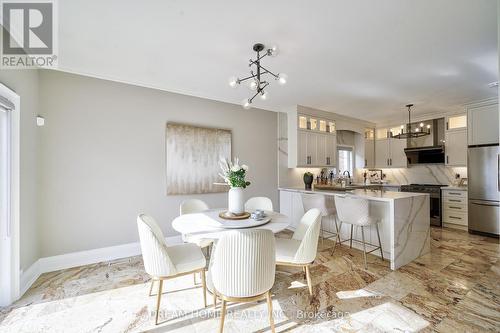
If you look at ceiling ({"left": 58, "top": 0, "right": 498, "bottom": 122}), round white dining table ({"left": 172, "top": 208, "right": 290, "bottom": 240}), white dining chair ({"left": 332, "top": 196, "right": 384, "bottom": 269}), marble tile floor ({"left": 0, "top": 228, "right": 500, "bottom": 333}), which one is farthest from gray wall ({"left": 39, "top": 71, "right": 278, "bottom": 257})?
white dining chair ({"left": 332, "top": 196, "right": 384, "bottom": 269})

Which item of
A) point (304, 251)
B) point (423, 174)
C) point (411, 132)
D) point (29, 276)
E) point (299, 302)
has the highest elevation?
point (411, 132)

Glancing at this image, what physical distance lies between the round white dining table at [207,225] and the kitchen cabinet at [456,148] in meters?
4.84

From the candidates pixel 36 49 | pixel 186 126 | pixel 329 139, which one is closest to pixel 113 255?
pixel 186 126

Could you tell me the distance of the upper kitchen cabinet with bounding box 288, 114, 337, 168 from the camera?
468cm

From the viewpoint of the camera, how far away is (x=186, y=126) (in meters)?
3.69

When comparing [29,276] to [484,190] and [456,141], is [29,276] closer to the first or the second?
[484,190]

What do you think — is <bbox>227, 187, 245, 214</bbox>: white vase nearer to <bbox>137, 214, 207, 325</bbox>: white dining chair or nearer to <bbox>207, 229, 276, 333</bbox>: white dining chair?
<bbox>137, 214, 207, 325</bbox>: white dining chair

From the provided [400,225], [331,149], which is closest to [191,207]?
[400,225]

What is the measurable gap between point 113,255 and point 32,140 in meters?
1.79

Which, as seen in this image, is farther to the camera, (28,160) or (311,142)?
(311,142)

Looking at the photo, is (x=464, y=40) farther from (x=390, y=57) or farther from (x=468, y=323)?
(x=468, y=323)

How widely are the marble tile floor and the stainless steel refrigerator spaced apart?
1.46m

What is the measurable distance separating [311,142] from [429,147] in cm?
290

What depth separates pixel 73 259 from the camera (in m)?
2.89
